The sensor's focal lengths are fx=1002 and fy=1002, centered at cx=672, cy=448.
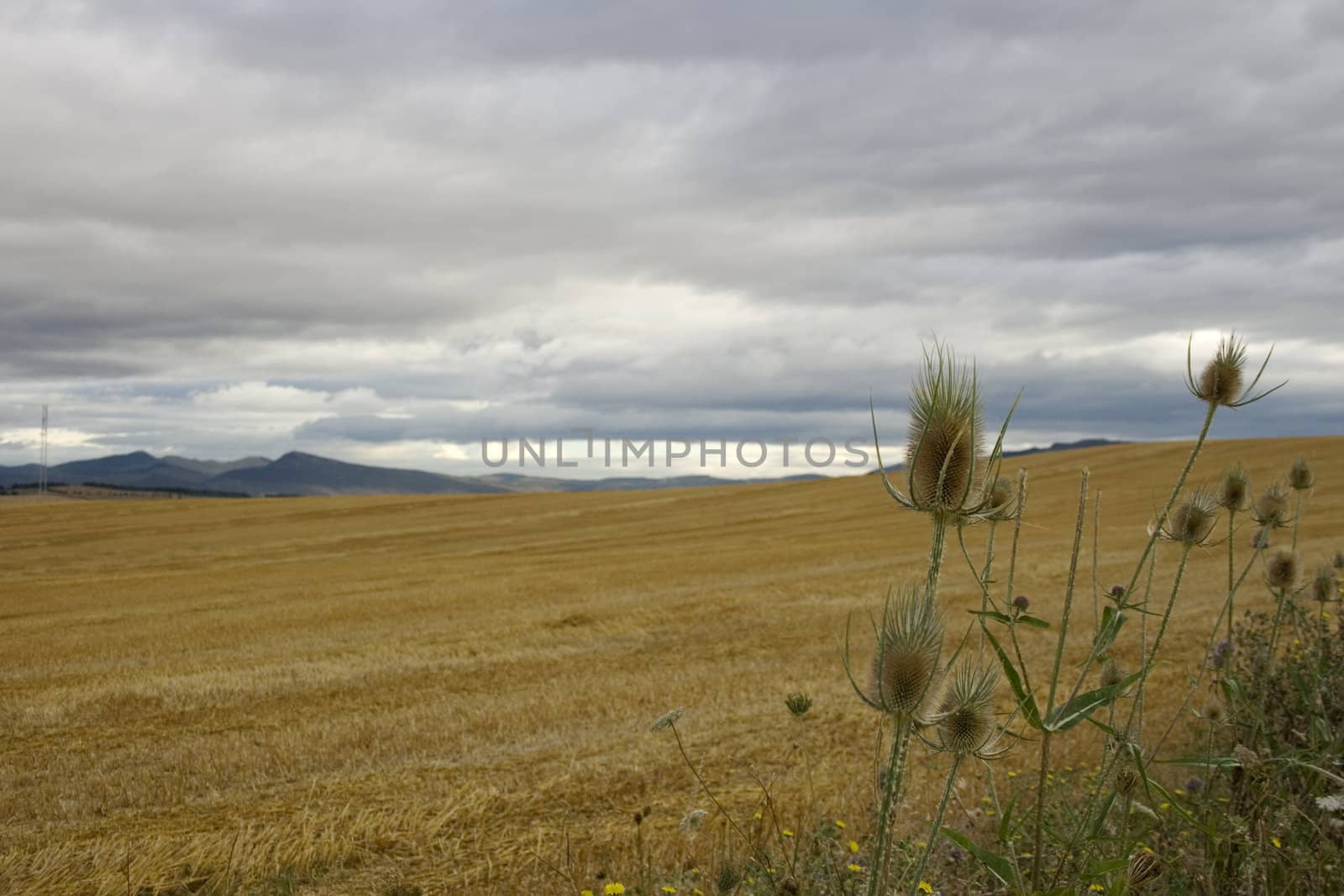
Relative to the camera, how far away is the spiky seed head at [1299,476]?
4.81 m

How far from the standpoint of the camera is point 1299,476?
16.1ft

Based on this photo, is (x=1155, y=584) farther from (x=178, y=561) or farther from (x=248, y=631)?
(x=178, y=561)

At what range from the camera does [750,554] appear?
1094 inches

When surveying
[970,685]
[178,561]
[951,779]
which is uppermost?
[970,685]

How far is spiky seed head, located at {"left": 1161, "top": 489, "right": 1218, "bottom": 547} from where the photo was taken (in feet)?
11.2

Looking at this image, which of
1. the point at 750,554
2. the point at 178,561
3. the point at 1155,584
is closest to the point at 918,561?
the point at 750,554

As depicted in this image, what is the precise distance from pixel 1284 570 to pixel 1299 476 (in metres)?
0.58

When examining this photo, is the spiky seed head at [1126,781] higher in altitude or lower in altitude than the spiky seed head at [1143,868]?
higher

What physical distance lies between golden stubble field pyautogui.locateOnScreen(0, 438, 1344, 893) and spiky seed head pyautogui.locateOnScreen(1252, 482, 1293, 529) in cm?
37

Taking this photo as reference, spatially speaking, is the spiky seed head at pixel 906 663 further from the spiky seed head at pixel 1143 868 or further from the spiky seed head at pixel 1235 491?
the spiky seed head at pixel 1143 868

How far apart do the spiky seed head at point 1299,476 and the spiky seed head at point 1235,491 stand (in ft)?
3.94

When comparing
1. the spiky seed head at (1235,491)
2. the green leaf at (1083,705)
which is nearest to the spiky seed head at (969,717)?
the green leaf at (1083,705)

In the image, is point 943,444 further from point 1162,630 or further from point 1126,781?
point 1126,781

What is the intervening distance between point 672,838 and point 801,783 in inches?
68.8
